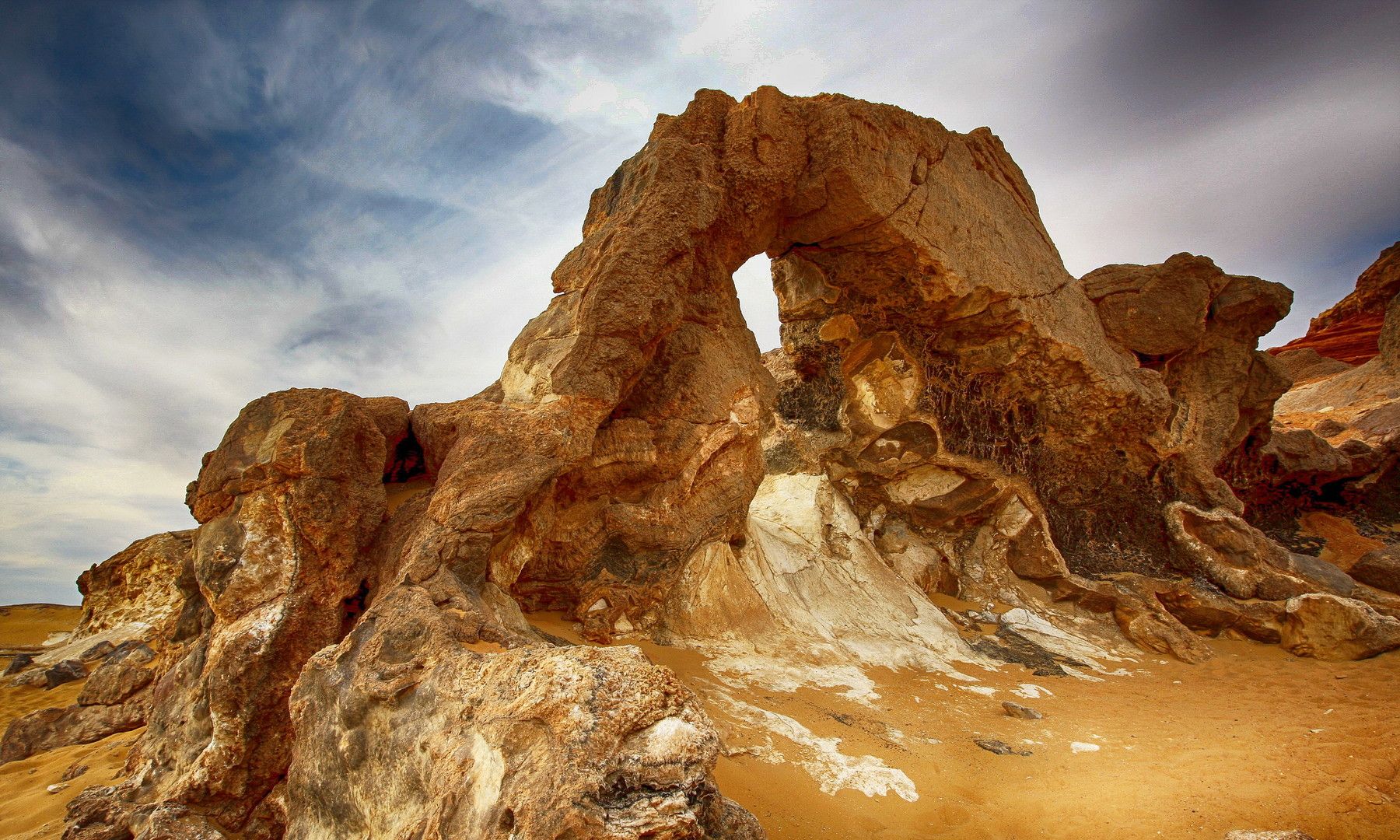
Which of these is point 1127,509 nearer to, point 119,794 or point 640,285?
point 640,285

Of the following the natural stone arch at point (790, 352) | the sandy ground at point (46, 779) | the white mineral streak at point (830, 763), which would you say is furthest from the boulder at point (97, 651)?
the white mineral streak at point (830, 763)

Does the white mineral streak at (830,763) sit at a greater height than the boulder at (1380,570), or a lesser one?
greater

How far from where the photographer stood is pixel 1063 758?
12.7ft

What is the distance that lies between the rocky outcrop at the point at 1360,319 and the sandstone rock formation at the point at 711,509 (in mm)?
14278

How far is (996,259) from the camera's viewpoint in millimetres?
6980

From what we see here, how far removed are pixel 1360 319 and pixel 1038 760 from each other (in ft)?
86.2

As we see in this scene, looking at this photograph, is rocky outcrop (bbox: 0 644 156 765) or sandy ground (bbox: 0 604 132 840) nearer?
sandy ground (bbox: 0 604 132 840)

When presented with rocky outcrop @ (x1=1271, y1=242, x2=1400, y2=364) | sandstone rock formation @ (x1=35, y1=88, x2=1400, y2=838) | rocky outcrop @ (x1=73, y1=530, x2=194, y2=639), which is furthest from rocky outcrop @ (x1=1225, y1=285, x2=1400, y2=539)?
rocky outcrop @ (x1=73, y1=530, x2=194, y2=639)

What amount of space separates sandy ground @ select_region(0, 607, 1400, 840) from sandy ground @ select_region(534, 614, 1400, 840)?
0.5 inches

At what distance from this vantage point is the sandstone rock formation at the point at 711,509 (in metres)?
2.38

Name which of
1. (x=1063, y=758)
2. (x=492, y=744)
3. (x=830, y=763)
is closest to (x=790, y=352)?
(x=1063, y=758)

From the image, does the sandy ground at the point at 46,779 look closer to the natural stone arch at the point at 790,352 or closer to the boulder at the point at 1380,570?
the natural stone arch at the point at 790,352

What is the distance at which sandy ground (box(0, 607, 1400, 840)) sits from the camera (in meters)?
2.93

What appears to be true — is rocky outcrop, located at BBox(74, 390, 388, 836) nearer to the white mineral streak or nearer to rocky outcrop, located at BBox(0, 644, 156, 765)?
rocky outcrop, located at BBox(0, 644, 156, 765)
